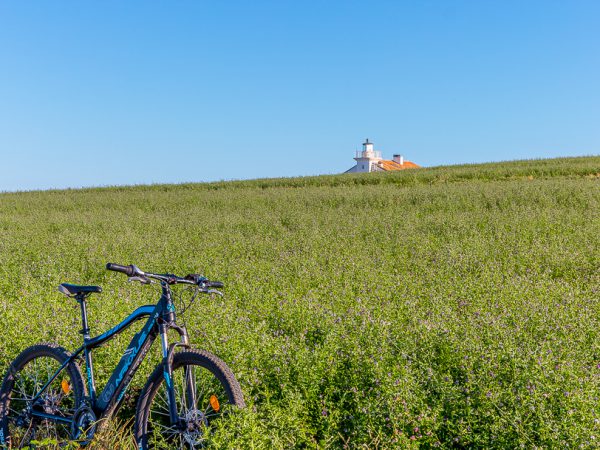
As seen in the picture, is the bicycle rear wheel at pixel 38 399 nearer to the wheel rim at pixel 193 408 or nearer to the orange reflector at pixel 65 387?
the orange reflector at pixel 65 387

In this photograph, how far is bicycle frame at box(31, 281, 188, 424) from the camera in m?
3.63

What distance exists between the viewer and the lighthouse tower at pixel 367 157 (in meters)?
77.6

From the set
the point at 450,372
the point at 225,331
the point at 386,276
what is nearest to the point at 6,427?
the point at 225,331

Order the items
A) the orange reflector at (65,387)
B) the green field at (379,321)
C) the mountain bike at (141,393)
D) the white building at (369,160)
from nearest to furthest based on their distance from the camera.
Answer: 1. the mountain bike at (141,393)
2. the green field at (379,321)
3. the orange reflector at (65,387)
4. the white building at (369,160)

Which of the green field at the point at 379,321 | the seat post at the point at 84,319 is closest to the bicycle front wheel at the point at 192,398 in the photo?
the green field at the point at 379,321

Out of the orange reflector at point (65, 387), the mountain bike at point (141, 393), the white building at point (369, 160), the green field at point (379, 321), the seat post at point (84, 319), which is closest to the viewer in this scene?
the mountain bike at point (141, 393)

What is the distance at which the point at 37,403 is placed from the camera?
4.54 metres

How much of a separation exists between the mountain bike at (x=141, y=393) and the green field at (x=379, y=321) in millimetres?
359

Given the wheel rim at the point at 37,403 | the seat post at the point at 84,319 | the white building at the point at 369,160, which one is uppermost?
the white building at the point at 369,160

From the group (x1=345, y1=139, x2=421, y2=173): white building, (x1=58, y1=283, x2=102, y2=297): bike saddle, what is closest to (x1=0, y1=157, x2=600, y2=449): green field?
(x1=58, y1=283, x2=102, y2=297): bike saddle

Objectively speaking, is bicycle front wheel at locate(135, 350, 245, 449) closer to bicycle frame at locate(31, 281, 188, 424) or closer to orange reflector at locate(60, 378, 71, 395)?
bicycle frame at locate(31, 281, 188, 424)

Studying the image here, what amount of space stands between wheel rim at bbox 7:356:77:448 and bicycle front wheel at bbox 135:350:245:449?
974 millimetres

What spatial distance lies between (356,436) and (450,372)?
3.45ft

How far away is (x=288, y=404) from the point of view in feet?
13.9
